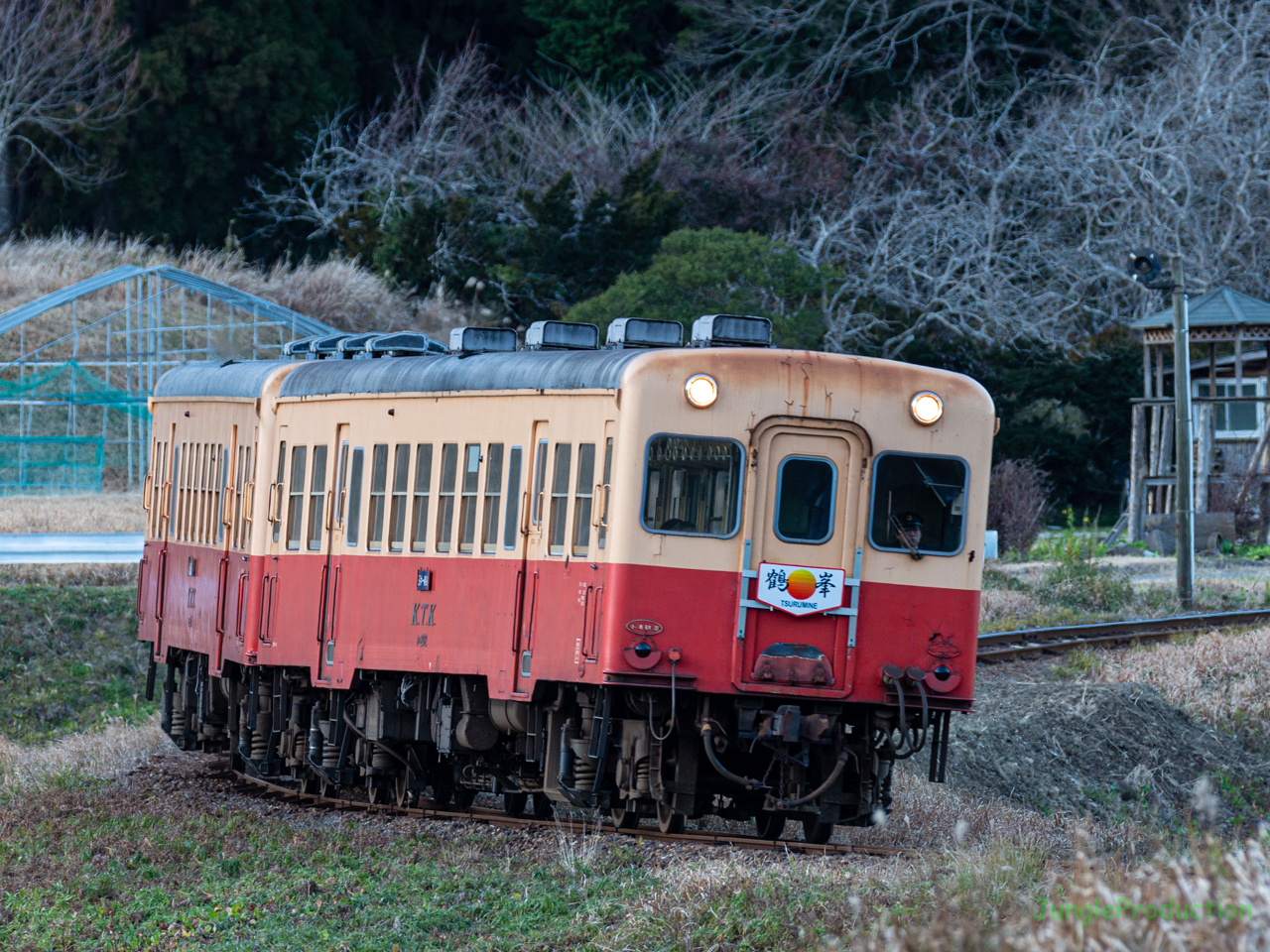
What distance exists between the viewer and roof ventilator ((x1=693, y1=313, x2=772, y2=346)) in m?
12.1

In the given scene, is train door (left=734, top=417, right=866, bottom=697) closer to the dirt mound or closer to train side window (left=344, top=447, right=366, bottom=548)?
train side window (left=344, top=447, right=366, bottom=548)

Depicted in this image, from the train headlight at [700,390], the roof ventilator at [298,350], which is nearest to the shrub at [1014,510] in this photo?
the roof ventilator at [298,350]

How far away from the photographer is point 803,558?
1131 cm

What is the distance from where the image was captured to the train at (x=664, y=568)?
1115 centimetres

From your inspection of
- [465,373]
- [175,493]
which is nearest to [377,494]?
[465,373]

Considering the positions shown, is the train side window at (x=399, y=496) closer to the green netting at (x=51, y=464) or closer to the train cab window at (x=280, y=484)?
the train cab window at (x=280, y=484)

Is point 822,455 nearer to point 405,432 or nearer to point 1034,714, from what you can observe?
point 405,432

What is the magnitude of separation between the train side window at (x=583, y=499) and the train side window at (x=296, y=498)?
3694 mm

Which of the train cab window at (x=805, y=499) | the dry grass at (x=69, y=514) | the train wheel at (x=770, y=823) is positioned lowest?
the train wheel at (x=770, y=823)

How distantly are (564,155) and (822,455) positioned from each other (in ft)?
123

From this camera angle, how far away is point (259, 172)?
5159 cm

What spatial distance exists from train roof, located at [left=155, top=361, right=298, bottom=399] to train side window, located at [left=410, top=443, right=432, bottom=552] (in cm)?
265

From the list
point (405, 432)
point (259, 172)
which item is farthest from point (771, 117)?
point (405, 432)

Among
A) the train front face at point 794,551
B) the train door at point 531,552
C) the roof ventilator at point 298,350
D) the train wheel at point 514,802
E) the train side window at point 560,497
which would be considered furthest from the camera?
the roof ventilator at point 298,350
